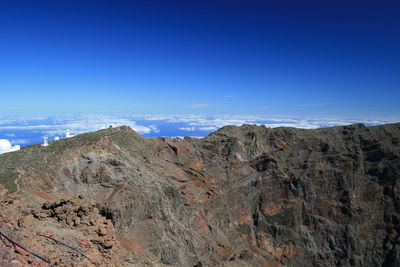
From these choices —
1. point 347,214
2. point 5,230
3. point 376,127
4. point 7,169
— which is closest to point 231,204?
point 347,214

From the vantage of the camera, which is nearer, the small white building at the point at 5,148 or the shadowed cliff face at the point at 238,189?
the shadowed cliff face at the point at 238,189

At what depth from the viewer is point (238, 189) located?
51.3 meters

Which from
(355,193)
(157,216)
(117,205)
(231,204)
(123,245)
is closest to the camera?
(123,245)

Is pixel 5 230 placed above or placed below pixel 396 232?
above

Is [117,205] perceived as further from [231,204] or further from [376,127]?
[376,127]

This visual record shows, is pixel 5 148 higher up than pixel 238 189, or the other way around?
pixel 5 148

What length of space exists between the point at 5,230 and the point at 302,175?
5105cm

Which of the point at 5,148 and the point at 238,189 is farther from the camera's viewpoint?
the point at 238,189

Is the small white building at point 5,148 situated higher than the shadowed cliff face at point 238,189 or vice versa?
the small white building at point 5,148

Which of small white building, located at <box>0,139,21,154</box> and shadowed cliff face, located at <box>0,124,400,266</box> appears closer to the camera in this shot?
shadowed cliff face, located at <box>0,124,400,266</box>

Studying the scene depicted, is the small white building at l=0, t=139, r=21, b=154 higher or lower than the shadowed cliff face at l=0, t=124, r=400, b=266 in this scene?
higher

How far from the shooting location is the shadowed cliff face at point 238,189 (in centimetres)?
3247

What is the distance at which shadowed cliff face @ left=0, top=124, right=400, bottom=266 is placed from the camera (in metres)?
32.5

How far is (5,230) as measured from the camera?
43.5ft
